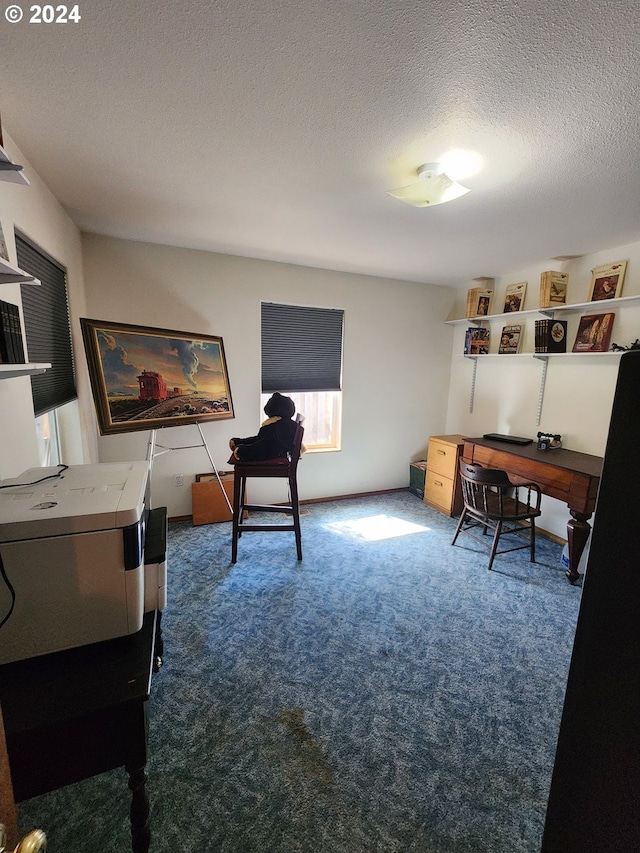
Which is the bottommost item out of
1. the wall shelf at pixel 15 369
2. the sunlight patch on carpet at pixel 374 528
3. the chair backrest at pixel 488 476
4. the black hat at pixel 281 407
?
the sunlight patch on carpet at pixel 374 528

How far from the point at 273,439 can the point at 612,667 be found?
2.23 metres

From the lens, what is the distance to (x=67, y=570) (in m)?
0.94

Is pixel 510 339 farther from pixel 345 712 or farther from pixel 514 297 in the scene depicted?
pixel 345 712

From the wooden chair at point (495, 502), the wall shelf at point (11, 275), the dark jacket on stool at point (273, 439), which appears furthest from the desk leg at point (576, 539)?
the wall shelf at point (11, 275)

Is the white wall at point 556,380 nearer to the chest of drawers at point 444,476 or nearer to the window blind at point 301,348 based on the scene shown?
the chest of drawers at point 444,476

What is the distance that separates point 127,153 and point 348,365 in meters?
2.61

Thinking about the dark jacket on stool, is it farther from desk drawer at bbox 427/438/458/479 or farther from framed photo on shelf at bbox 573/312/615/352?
framed photo on shelf at bbox 573/312/615/352

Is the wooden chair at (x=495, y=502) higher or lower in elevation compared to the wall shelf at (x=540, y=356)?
lower

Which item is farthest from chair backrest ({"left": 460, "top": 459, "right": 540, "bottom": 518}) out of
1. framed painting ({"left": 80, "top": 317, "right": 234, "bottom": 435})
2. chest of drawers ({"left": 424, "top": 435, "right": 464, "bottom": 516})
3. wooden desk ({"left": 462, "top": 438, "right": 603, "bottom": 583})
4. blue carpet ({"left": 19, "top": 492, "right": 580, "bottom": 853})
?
framed painting ({"left": 80, "top": 317, "right": 234, "bottom": 435})

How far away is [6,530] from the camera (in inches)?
34.6

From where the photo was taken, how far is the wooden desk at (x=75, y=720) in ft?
2.67

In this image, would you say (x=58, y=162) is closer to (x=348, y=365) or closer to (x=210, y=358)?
(x=210, y=358)

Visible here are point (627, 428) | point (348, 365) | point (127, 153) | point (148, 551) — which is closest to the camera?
point (627, 428)

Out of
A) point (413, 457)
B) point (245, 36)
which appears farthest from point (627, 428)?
point (413, 457)
